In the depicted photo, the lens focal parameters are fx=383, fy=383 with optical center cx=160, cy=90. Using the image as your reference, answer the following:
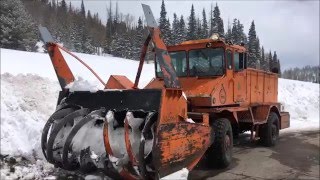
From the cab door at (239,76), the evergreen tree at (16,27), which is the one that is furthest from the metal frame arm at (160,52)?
the cab door at (239,76)

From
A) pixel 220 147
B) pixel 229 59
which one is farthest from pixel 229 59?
Answer: pixel 220 147

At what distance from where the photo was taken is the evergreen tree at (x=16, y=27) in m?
8.30

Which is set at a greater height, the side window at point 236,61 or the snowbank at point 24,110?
the side window at point 236,61

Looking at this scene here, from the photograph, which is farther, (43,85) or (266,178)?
(43,85)

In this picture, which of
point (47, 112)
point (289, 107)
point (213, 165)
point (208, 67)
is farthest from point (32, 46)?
point (289, 107)

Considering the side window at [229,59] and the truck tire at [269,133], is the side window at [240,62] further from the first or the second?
the truck tire at [269,133]

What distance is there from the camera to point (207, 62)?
8.44 meters

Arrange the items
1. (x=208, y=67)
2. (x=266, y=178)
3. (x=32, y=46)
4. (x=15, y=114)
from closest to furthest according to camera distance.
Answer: (x=266, y=178) < (x=208, y=67) < (x=15, y=114) < (x=32, y=46)

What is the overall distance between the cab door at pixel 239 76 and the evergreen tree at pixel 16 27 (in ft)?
15.6

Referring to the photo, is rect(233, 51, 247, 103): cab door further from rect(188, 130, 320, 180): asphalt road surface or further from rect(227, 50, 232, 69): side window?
rect(188, 130, 320, 180): asphalt road surface

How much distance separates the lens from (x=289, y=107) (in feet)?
70.9

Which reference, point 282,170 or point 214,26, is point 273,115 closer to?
point 282,170

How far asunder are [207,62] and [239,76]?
41.5 inches

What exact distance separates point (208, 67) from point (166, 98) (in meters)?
3.16
